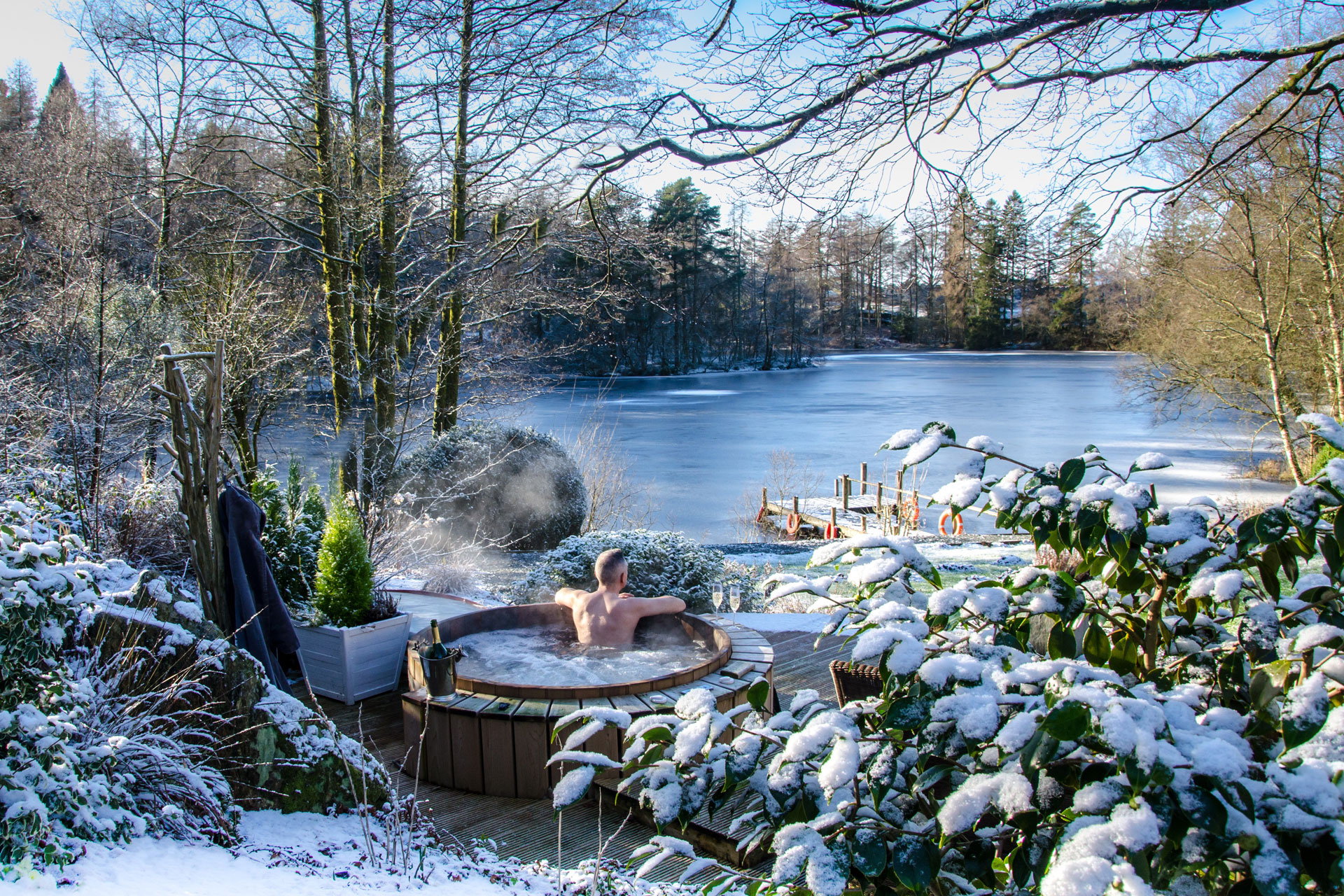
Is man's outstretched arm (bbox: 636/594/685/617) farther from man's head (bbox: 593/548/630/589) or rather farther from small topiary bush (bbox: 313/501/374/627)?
small topiary bush (bbox: 313/501/374/627)

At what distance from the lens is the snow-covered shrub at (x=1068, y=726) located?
2.95 ft

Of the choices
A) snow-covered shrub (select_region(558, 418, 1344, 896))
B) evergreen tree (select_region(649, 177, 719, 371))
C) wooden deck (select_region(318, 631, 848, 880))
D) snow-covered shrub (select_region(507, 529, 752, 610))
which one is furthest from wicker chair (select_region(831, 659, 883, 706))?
evergreen tree (select_region(649, 177, 719, 371))

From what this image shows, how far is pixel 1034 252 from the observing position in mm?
4445

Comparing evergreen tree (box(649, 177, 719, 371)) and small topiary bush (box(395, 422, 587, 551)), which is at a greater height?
evergreen tree (box(649, 177, 719, 371))

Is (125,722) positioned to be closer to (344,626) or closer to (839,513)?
(344,626)

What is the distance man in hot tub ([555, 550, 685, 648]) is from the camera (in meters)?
4.22

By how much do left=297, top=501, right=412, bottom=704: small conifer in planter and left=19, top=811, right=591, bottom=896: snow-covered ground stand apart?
153 cm

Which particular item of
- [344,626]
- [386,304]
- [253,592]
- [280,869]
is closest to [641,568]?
[344,626]

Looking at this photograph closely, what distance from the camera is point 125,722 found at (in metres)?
2.32

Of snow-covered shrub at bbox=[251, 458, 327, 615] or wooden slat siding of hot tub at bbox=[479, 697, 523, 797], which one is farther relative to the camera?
snow-covered shrub at bbox=[251, 458, 327, 615]

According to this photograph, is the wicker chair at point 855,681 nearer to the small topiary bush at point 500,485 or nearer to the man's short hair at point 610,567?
the man's short hair at point 610,567

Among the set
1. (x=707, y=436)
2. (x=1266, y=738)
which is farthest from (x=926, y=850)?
(x=707, y=436)

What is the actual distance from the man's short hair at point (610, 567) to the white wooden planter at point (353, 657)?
103 cm

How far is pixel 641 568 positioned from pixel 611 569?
9.33ft
